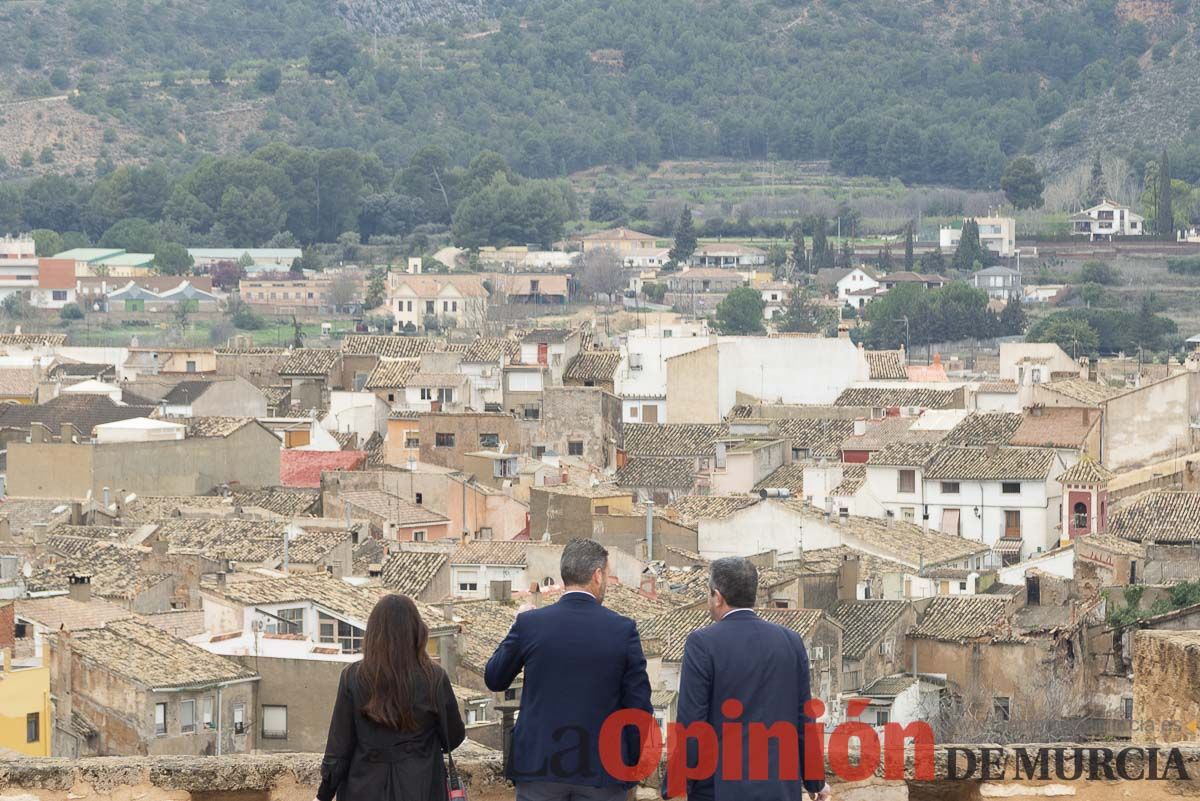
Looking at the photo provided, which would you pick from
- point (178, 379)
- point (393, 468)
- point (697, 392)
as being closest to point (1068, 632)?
point (393, 468)

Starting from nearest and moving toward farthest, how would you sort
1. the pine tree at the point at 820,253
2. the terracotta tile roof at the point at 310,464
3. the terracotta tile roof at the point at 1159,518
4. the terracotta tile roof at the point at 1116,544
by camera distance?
the terracotta tile roof at the point at 1116,544
the terracotta tile roof at the point at 1159,518
the terracotta tile roof at the point at 310,464
the pine tree at the point at 820,253

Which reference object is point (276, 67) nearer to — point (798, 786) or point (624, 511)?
point (624, 511)

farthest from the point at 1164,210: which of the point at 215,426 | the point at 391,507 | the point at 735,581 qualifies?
the point at 735,581

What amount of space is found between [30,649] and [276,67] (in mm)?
145685

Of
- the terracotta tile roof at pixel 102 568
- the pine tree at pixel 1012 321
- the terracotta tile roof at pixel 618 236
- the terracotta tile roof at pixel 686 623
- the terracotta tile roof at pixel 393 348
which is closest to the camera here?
the terracotta tile roof at pixel 686 623

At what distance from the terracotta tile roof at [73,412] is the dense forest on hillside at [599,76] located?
99.2m

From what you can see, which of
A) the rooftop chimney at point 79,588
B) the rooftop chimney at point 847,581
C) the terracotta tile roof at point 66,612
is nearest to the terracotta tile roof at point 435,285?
the rooftop chimney at point 847,581

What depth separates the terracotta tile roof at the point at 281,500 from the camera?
3119 centimetres

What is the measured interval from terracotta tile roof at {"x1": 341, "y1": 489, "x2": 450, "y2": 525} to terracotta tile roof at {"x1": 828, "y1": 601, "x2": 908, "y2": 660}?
7288 mm

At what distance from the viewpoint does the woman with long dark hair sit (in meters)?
6.41

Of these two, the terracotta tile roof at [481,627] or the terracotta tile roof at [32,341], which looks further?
the terracotta tile roof at [32,341]

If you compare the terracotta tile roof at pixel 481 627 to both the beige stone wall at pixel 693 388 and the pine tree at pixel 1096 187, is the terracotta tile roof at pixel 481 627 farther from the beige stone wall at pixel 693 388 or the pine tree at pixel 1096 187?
the pine tree at pixel 1096 187

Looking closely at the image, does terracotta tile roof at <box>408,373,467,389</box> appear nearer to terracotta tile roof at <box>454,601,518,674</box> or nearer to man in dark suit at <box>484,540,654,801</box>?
terracotta tile roof at <box>454,601,518,674</box>

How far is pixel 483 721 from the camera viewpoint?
17.5 m
